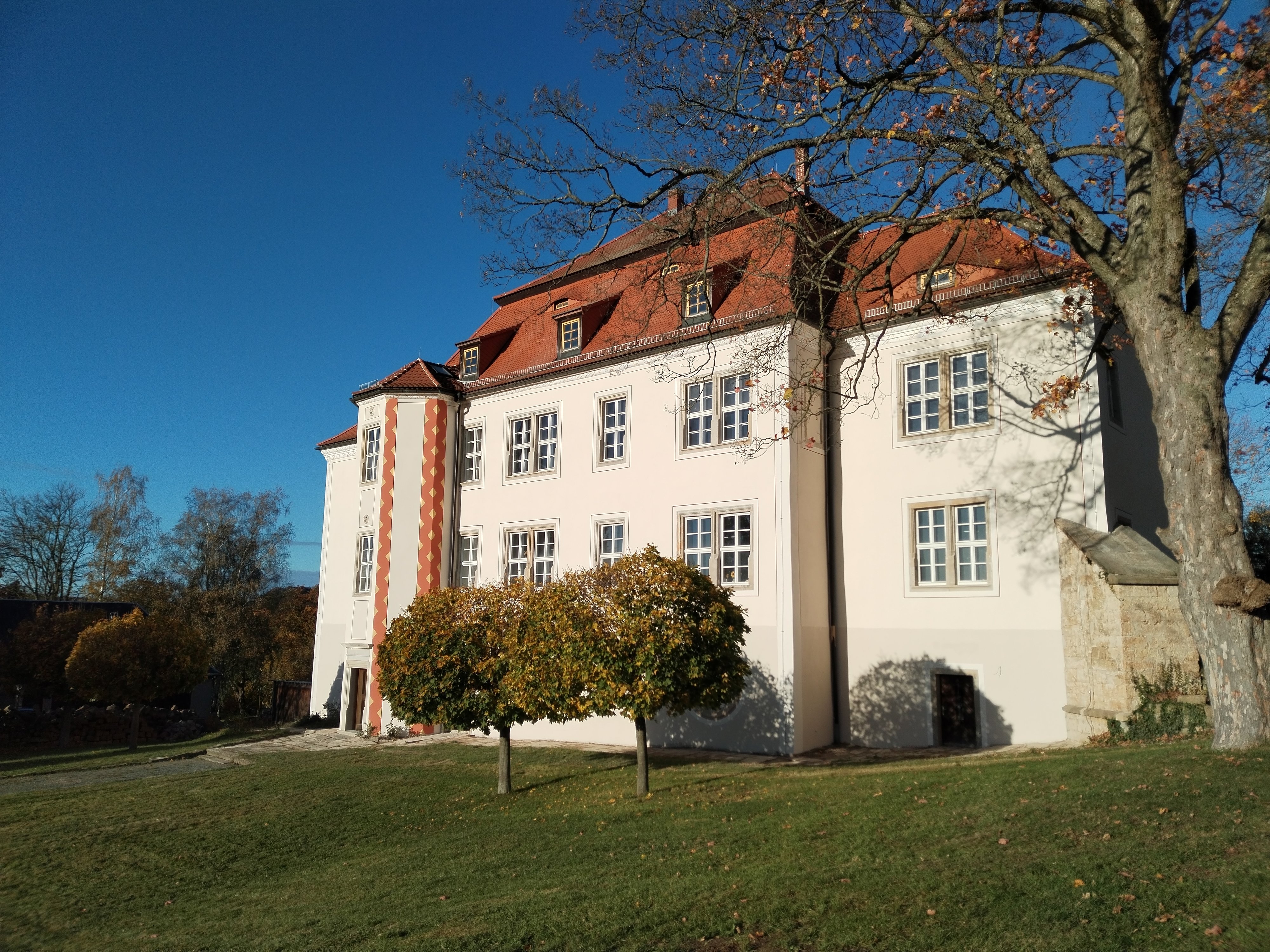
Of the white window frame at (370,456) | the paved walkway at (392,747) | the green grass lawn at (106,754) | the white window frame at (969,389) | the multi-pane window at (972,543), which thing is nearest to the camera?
the paved walkway at (392,747)

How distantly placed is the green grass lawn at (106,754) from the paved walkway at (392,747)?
93cm

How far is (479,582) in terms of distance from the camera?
22.3 metres

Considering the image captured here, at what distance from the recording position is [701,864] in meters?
7.91

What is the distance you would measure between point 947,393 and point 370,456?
51.9 feet

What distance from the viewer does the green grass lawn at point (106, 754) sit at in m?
21.2

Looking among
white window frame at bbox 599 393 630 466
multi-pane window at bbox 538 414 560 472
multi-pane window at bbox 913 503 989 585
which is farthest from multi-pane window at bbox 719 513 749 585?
multi-pane window at bbox 538 414 560 472

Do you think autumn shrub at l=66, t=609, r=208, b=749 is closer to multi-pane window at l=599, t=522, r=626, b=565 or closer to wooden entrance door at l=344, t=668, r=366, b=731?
wooden entrance door at l=344, t=668, r=366, b=731

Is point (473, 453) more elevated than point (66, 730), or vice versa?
point (473, 453)

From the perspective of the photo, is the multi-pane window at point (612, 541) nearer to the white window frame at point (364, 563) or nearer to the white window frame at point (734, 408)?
the white window frame at point (734, 408)

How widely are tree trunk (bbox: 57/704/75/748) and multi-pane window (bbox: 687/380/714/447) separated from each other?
74.6ft

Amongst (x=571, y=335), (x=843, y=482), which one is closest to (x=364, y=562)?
(x=571, y=335)

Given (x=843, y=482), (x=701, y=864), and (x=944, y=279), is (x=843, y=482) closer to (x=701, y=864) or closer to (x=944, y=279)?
(x=944, y=279)

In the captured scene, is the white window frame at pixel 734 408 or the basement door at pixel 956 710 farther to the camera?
the white window frame at pixel 734 408

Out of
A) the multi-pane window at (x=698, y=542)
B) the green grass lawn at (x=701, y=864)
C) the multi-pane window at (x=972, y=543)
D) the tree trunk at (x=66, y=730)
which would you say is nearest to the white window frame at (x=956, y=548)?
the multi-pane window at (x=972, y=543)
